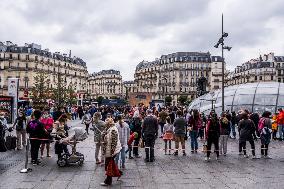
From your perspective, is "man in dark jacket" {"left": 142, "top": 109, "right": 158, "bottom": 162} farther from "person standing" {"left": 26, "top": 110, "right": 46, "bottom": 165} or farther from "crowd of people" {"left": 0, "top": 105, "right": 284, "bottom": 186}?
"person standing" {"left": 26, "top": 110, "right": 46, "bottom": 165}

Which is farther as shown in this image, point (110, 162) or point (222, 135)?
point (222, 135)

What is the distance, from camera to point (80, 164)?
1397cm

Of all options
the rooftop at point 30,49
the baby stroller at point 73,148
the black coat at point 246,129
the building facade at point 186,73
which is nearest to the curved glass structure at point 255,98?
the black coat at point 246,129

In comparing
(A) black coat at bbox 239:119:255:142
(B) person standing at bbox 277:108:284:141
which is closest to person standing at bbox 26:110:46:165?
(A) black coat at bbox 239:119:255:142

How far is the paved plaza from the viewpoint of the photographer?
10.8 metres

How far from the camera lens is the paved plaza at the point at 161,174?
10758 millimetres

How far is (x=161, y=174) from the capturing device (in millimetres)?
12258

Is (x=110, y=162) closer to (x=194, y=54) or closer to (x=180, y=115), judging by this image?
(x=180, y=115)

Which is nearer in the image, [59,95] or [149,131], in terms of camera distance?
[149,131]

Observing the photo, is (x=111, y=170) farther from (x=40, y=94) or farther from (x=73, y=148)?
(x=40, y=94)

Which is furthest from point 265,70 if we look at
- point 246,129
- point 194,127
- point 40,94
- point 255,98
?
point 246,129

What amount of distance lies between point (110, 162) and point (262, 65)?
123m

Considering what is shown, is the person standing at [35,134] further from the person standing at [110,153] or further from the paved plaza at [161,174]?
the person standing at [110,153]

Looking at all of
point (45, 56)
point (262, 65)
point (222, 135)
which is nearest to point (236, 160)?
point (222, 135)
